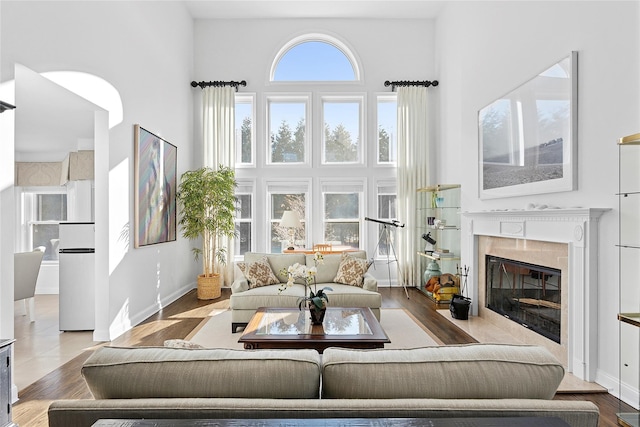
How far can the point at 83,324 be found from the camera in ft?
14.0

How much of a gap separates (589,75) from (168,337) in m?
4.48

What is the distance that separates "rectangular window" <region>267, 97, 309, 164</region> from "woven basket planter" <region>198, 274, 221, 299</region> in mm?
2317

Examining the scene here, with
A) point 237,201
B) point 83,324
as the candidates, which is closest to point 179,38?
point 237,201

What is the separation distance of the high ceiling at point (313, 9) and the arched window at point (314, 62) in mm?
481

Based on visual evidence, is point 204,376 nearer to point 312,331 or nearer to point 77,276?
point 312,331

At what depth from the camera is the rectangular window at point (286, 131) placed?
7059 mm

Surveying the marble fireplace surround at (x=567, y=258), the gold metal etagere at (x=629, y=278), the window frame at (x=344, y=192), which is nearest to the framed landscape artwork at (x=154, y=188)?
the window frame at (x=344, y=192)

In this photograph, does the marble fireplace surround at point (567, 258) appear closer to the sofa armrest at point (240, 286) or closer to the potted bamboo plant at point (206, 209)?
the sofa armrest at point (240, 286)

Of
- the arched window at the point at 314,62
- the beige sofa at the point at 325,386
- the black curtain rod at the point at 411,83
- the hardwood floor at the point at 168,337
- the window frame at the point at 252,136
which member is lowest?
the hardwood floor at the point at 168,337

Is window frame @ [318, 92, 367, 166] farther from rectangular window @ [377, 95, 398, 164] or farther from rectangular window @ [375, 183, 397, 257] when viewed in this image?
rectangular window @ [375, 183, 397, 257]

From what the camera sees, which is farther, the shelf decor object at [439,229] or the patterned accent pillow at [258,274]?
the shelf decor object at [439,229]

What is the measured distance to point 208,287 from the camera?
6016 mm

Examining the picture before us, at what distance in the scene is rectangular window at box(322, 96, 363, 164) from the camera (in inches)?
277

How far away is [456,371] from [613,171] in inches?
97.9
